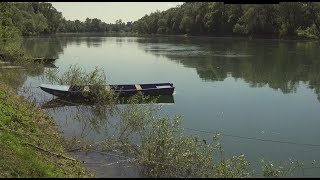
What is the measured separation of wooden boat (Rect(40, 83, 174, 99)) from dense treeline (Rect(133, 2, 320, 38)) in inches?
2256

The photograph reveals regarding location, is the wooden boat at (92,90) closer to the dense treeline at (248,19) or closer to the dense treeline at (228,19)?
the dense treeline at (228,19)

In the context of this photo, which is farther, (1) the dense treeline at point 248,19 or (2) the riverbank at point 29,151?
(1) the dense treeline at point 248,19

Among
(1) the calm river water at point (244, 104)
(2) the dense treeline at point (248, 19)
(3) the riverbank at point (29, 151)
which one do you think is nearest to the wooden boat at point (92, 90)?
(1) the calm river water at point (244, 104)

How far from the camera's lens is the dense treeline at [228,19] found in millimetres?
77312

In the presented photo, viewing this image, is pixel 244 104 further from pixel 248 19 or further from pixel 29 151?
pixel 248 19

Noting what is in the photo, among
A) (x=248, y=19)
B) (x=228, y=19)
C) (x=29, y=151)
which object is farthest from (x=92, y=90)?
(x=228, y=19)

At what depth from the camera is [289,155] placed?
1352cm

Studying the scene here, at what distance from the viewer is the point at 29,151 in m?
9.61

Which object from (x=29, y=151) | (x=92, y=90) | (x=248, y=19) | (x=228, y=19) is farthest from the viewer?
(x=228, y=19)

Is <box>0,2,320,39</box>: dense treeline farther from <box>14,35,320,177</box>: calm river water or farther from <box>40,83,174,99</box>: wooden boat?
<box>40,83,174,99</box>: wooden boat

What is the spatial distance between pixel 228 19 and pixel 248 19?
42.4ft

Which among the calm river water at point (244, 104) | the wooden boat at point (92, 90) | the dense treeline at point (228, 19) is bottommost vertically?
the calm river water at point (244, 104)

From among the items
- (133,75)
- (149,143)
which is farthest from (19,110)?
(133,75)

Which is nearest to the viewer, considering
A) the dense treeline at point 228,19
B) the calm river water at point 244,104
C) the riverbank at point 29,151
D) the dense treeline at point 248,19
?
the riverbank at point 29,151
